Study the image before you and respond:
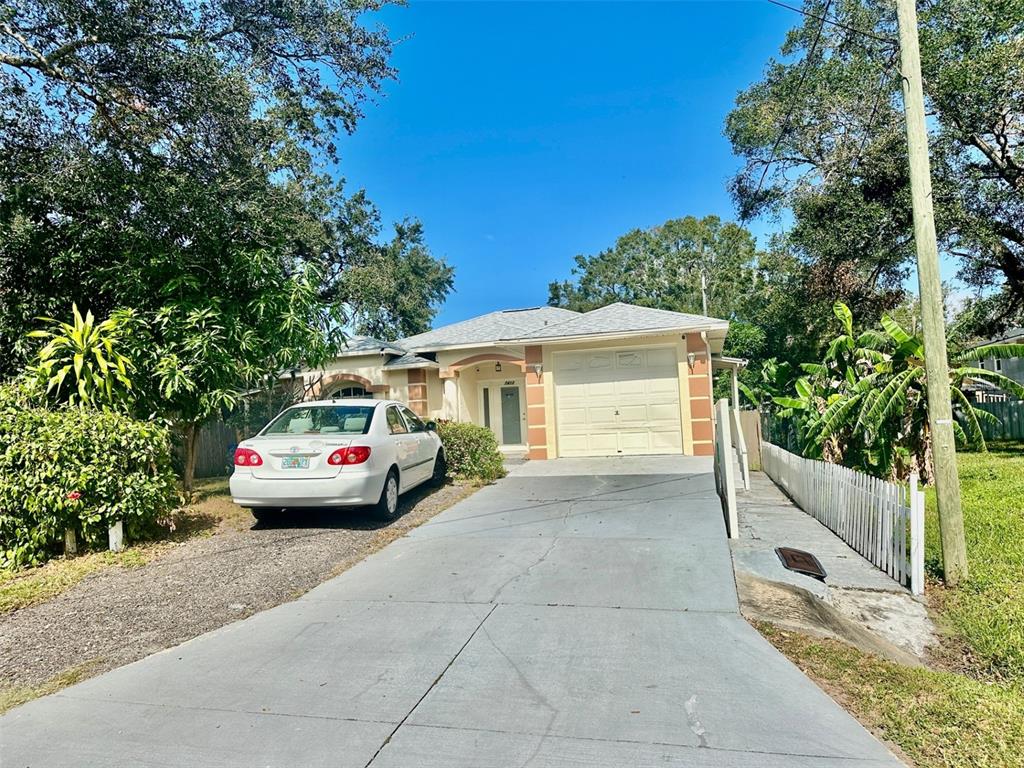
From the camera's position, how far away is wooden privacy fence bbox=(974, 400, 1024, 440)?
18188 millimetres

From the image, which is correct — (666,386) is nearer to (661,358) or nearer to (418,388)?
(661,358)

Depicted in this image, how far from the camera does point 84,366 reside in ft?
24.3

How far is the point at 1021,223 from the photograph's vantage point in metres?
15.3

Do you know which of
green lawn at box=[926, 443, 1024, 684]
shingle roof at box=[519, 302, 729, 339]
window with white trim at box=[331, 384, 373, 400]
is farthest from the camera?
window with white trim at box=[331, 384, 373, 400]

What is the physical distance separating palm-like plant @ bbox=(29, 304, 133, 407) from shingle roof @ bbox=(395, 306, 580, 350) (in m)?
9.56

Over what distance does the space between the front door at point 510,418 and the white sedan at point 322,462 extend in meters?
10.2

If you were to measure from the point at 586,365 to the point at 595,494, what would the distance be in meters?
5.49

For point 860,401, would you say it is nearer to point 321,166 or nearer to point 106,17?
point 321,166

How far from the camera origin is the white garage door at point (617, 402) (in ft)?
46.8

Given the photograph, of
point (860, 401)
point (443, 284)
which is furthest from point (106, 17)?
point (443, 284)

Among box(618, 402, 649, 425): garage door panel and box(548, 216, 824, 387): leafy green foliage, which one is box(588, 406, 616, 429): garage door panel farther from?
box(548, 216, 824, 387): leafy green foliage

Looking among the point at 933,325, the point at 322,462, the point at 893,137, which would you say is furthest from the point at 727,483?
the point at 893,137

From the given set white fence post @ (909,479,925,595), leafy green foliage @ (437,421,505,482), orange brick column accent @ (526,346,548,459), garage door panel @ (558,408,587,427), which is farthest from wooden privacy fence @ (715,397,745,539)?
orange brick column accent @ (526,346,548,459)

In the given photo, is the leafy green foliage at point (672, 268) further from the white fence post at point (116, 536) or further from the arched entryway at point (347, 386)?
the white fence post at point (116, 536)
